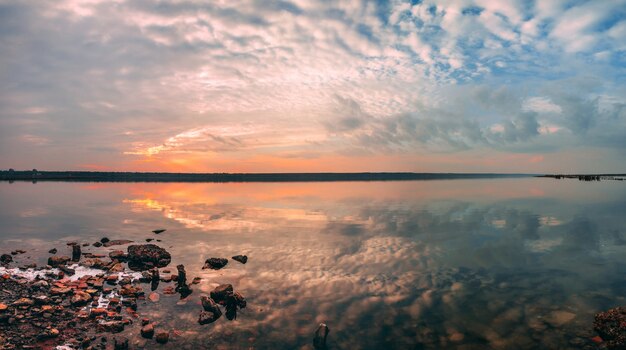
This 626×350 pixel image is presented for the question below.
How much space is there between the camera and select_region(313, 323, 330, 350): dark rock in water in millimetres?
13414

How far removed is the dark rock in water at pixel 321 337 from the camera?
528 inches

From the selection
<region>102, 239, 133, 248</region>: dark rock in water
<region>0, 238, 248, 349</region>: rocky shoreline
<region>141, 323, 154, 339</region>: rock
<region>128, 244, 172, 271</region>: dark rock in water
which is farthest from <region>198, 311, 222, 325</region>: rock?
<region>102, 239, 133, 248</region>: dark rock in water

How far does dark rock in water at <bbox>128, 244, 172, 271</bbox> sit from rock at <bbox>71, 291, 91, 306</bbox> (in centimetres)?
608

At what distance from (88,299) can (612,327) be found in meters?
22.7

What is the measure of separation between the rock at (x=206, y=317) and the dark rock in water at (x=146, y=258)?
9.80m

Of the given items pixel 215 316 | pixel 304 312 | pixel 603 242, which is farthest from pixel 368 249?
pixel 603 242

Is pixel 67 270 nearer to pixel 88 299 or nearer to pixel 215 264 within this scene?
pixel 88 299

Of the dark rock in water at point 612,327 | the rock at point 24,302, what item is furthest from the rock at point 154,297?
the dark rock in water at point 612,327

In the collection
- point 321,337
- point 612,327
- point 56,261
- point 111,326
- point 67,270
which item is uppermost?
point 612,327

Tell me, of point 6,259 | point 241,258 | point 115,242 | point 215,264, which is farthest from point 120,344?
point 115,242

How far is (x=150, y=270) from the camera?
22.2 m

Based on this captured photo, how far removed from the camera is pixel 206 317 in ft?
50.1

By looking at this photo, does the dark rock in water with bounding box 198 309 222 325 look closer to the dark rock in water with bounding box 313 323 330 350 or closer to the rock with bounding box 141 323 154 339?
the rock with bounding box 141 323 154 339

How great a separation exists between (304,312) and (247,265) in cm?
914
